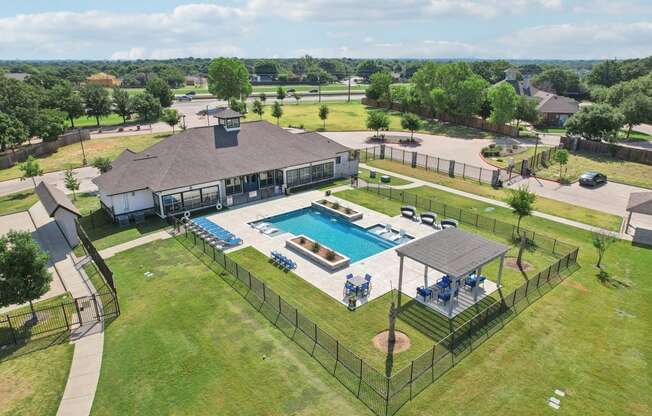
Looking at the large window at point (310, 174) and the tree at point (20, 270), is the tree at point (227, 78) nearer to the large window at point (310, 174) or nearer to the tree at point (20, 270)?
the large window at point (310, 174)

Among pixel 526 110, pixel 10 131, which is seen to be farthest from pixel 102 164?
pixel 526 110

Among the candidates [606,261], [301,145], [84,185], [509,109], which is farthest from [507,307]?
[509,109]

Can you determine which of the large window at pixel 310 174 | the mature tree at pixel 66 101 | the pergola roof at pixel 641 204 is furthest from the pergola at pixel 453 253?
the mature tree at pixel 66 101

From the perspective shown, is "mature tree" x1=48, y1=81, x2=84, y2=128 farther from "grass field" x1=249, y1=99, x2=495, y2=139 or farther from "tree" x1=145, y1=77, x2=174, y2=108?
"grass field" x1=249, y1=99, x2=495, y2=139

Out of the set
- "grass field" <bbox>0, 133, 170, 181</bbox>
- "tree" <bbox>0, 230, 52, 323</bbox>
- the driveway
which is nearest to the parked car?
"tree" <bbox>0, 230, 52, 323</bbox>

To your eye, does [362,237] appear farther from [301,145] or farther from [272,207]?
[301,145]
